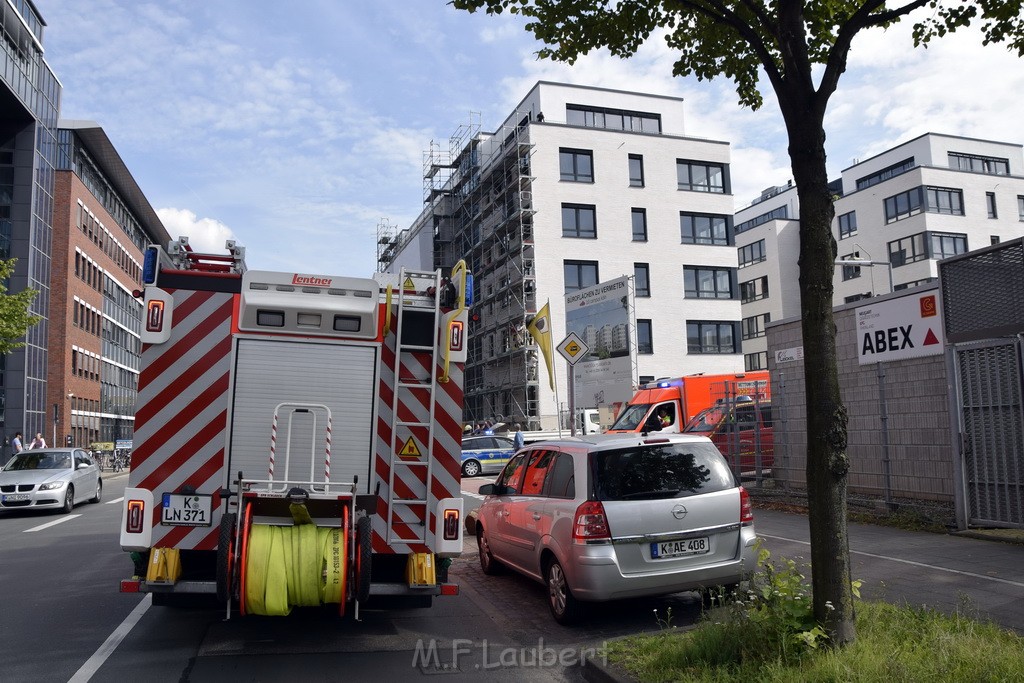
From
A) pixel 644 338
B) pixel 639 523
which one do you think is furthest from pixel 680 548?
pixel 644 338

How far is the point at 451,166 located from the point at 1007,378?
55079mm

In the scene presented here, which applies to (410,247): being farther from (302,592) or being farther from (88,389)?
(302,592)

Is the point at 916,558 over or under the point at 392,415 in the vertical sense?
under

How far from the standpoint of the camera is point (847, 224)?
190 ft

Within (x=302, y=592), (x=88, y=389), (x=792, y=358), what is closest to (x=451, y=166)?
(x=88, y=389)

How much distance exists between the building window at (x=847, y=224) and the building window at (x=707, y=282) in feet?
39.0

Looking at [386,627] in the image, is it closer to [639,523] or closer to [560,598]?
[560,598]

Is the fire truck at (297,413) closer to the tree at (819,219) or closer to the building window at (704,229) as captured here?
the tree at (819,219)

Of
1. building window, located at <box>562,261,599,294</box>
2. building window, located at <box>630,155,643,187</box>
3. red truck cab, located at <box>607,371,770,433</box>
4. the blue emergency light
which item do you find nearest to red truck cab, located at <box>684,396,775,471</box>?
red truck cab, located at <box>607,371,770,433</box>

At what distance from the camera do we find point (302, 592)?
5.94 m

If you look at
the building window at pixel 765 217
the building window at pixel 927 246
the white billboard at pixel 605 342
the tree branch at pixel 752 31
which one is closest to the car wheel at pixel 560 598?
the tree branch at pixel 752 31

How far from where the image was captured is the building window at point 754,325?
2463 inches

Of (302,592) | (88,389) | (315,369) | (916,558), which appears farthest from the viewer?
(88,389)

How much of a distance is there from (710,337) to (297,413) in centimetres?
4400
